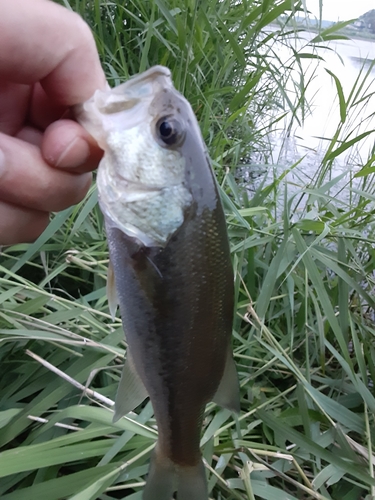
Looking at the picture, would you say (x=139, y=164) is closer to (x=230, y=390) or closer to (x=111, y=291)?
(x=111, y=291)

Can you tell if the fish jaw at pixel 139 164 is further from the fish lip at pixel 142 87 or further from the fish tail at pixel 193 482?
the fish tail at pixel 193 482

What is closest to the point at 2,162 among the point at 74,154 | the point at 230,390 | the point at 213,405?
the point at 74,154

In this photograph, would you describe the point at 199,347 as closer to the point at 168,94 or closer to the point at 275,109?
the point at 168,94

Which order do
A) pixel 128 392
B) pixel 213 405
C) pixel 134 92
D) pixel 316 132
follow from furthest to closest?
pixel 316 132, pixel 213 405, pixel 128 392, pixel 134 92

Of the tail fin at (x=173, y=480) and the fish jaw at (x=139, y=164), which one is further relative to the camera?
the tail fin at (x=173, y=480)

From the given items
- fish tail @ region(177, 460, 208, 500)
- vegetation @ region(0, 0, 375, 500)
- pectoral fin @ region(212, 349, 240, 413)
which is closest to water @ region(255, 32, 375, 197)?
vegetation @ region(0, 0, 375, 500)

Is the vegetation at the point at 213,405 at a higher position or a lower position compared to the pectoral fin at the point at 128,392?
lower

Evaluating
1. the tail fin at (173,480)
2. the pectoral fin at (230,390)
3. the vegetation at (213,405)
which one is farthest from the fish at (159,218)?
the vegetation at (213,405)
